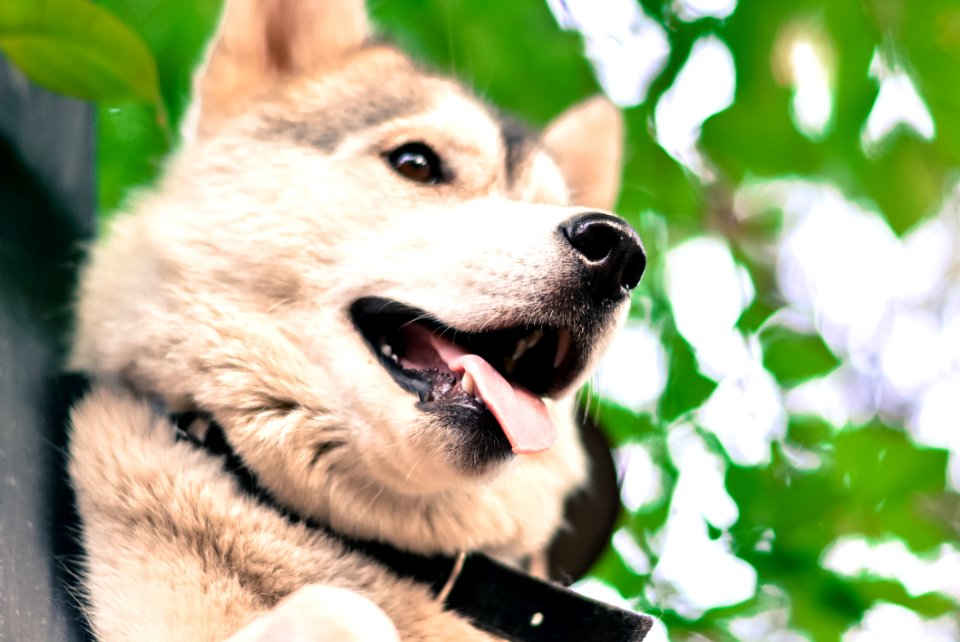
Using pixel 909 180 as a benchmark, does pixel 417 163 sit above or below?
below

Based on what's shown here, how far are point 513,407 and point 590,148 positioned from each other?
3.75ft

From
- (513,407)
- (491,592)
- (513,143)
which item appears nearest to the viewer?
(513,407)

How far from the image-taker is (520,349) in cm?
178

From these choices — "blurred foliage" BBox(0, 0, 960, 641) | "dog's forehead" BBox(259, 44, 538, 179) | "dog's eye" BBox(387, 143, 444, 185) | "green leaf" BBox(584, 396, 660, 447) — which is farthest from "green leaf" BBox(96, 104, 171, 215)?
"green leaf" BBox(584, 396, 660, 447)

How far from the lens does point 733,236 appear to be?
120 inches

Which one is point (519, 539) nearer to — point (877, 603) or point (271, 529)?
point (271, 529)

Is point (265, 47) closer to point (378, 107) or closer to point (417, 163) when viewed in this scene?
point (378, 107)

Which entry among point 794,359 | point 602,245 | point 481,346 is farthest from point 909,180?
point 481,346

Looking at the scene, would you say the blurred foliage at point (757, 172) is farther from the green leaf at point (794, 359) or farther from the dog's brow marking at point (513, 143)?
the dog's brow marking at point (513, 143)

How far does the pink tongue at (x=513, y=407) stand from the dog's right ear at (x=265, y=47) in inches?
39.8

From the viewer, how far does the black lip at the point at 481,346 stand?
1.72 m

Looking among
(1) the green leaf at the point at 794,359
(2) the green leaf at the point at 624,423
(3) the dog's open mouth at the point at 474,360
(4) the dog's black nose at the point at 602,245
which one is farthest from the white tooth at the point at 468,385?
(1) the green leaf at the point at 794,359

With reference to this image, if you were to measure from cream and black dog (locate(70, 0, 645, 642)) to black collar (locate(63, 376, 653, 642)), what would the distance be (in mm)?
17

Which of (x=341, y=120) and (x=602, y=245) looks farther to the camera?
(x=341, y=120)
